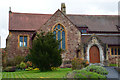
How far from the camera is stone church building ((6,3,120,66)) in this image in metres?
26.0

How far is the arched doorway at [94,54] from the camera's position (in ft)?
85.6

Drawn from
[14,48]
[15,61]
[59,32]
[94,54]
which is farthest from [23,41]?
[94,54]

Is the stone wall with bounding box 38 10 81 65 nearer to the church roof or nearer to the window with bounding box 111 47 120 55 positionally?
the church roof

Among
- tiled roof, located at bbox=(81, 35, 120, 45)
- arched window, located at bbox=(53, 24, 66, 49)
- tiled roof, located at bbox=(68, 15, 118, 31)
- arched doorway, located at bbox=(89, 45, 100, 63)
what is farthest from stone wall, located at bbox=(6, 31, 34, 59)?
tiled roof, located at bbox=(68, 15, 118, 31)

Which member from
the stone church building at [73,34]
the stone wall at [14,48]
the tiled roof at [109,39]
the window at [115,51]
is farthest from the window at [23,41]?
the window at [115,51]

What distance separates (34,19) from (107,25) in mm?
13520

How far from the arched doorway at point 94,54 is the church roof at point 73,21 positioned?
7.32 metres

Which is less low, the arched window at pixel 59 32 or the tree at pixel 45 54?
the arched window at pixel 59 32

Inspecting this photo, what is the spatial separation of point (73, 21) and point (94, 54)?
10281 mm

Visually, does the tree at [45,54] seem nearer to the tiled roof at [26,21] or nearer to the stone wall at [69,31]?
the stone wall at [69,31]

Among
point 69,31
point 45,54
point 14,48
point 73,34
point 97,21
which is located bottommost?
point 45,54

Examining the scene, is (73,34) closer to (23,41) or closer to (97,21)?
(23,41)

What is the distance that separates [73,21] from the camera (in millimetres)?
34531

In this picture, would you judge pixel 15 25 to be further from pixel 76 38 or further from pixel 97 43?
pixel 97 43
